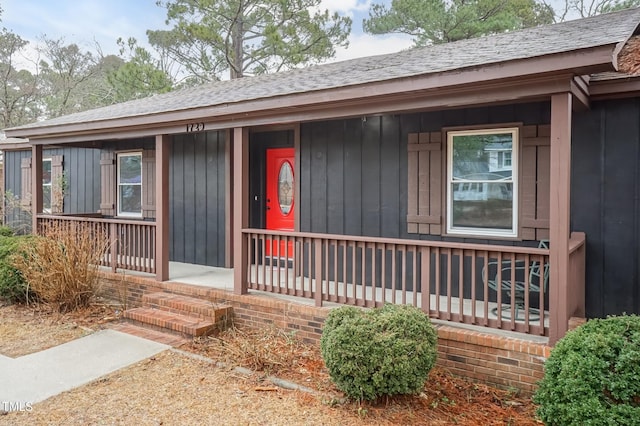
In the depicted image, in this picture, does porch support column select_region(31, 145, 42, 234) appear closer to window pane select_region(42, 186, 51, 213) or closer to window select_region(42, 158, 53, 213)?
window select_region(42, 158, 53, 213)

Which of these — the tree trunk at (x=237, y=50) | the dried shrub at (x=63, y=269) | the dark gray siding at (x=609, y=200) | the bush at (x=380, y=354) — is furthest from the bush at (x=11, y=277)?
the tree trunk at (x=237, y=50)

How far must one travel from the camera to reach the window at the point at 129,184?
29.1 ft

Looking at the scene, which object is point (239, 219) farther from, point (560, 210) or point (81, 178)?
point (81, 178)

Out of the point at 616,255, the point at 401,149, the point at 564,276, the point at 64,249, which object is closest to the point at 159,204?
the point at 64,249

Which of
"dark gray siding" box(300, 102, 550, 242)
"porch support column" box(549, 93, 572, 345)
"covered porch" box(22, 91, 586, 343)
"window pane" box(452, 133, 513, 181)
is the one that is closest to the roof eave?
"covered porch" box(22, 91, 586, 343)

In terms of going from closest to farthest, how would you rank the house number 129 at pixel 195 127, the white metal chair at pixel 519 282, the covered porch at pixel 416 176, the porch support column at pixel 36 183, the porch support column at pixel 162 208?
1. the covered porch at pixel 416 176
2. the white metal chair at pixel 519 282
3. the house number 129 at pixel 195 127
4. the porch support column at pixel 162 208
5. the porch support column at pixel 36 183

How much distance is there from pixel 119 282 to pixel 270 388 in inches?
153

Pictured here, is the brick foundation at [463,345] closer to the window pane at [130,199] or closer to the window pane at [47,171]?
the window pane at [130,199]

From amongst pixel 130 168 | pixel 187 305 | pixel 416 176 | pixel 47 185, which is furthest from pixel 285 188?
pixel 47 185

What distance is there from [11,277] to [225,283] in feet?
9.96

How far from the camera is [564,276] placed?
360cm

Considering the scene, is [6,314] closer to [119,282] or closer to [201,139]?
[119,282]

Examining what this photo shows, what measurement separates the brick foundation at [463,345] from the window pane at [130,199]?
14.1ft

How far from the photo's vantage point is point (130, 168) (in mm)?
8961
